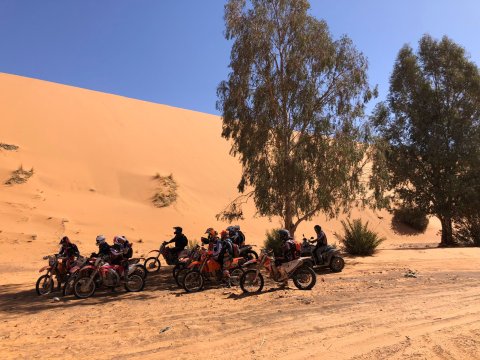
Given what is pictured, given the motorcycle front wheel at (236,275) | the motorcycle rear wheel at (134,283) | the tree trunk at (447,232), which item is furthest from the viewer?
the tree trunk at (447,232)

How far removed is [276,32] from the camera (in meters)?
12.5

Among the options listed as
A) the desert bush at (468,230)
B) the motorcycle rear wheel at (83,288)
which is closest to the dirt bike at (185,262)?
the motorcycle rear wheel at (83,288)

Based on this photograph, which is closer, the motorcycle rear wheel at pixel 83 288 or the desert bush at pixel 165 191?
the motorcycle rear wheel at pixel 83 288

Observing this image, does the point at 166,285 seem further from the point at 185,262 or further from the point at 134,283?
the point at 134,283

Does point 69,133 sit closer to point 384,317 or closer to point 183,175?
point 183,175

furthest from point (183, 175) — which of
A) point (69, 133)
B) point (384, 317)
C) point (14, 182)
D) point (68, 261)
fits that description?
point (384, 317)

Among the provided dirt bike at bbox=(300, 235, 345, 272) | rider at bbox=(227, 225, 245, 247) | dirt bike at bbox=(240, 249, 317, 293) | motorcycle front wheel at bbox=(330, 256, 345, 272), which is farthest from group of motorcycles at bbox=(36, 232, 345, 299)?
motorcycle front wheel at bbox=(330, 256, 345, 272)

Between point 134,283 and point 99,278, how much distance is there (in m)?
0.81

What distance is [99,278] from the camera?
8828mm

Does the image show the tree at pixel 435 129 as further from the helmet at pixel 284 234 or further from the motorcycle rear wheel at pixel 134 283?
the motorcycle rear wheel at pixel 134 283

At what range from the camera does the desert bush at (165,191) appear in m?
22.3

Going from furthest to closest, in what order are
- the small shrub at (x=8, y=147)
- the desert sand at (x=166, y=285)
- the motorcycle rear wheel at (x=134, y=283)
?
the small shrub at (x=8, y=147) < the motorcycle rear wheel at (x=134, y=283) < the desert sand at (x=166, y=285)

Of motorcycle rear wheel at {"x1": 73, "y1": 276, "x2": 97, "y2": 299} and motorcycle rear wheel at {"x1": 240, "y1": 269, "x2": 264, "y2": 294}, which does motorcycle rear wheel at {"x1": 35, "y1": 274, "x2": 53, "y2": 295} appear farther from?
motorcycle rear wheel at {"x1": 240, "y1": 269, "x2": 264, "y2": 294}

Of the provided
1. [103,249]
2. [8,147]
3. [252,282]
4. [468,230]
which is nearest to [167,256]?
[103,249]
